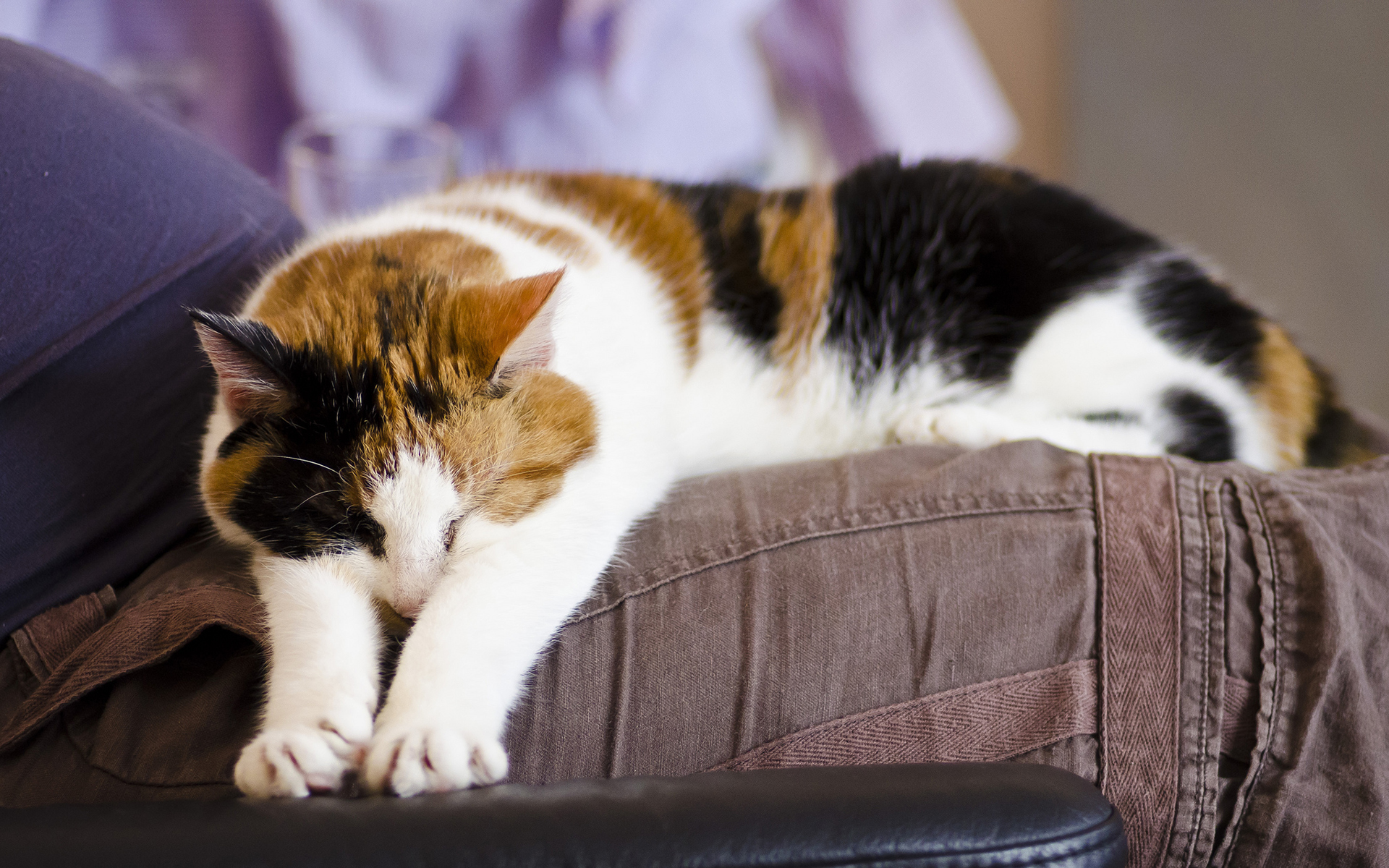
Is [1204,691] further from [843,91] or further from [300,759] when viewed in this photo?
[843,91]

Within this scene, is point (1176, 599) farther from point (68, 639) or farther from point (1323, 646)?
point (68, 639)

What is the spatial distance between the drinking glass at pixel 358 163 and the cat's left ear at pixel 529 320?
0.84 metres

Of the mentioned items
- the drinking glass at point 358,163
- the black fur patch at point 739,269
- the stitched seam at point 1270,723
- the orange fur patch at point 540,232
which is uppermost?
the drinking glass at point 358,163

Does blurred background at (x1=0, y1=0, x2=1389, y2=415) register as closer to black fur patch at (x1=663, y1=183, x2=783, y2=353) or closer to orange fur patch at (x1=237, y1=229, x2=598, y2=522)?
black fur patch at (x1=663, y1=183, x2=783, y2=353)

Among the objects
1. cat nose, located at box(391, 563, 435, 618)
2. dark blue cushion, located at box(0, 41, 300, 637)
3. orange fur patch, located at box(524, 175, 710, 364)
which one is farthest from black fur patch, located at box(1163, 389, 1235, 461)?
dark blue cushion, located at box(0, 41, 300, 637)

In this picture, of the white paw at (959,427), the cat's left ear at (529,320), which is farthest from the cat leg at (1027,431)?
the cat's left ear at (529,320)

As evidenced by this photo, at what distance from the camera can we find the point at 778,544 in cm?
72

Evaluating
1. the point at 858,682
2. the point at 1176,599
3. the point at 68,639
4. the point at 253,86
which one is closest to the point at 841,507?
the point at 858,682

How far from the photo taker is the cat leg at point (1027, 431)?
39.5 inches

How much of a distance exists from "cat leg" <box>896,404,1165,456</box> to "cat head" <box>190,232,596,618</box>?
45cm

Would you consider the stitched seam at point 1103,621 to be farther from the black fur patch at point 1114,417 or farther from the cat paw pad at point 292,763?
the cat paw pad at point 292,763

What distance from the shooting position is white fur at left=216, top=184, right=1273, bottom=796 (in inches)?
24.3

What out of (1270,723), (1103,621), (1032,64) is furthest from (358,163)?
(1032,64)

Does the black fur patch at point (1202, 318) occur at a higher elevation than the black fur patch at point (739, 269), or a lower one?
lower
